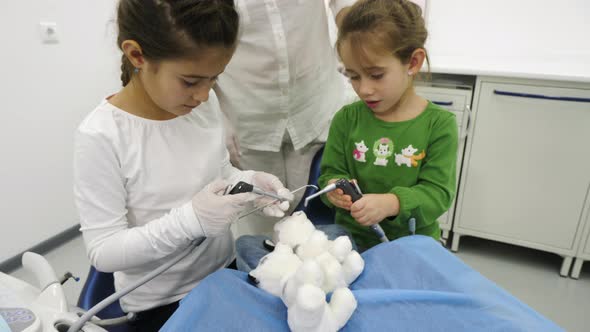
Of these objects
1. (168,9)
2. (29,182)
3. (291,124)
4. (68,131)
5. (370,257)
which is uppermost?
(168,9)

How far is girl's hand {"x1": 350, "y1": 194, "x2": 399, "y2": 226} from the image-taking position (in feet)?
3.01

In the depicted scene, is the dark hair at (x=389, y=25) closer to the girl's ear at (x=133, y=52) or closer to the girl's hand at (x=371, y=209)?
the girl's hand at (x=371, y=209)

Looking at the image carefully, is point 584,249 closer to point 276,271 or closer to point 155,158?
point 276,271

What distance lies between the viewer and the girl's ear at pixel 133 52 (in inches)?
28.5

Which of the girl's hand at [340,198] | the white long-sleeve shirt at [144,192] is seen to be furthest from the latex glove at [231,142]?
the girl's hand at [340,198]

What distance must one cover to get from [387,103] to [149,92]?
22.7 inches

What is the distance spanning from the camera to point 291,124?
1.26 meters

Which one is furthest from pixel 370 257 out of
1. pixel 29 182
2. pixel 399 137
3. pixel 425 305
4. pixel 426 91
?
pixel 29 182

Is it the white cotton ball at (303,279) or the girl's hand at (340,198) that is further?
the girl's hand at (340,198)

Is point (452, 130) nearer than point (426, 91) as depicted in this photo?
Yes

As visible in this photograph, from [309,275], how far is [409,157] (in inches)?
20.7

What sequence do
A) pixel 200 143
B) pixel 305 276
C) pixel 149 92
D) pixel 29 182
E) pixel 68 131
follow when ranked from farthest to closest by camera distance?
pixel 68 131 < pixel 29 182 < pixel 200 143 < pixel 149 92 < pixel 305 276

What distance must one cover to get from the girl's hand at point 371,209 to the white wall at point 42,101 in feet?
4.76

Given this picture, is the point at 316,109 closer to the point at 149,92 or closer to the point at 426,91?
the point at 149,92
